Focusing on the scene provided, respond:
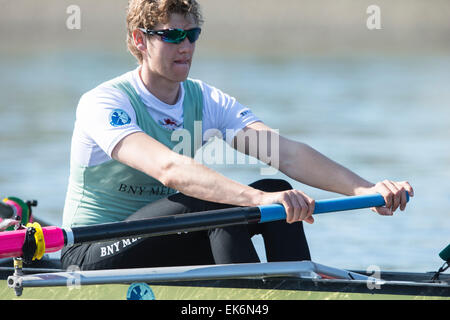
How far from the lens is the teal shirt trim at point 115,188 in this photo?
156 inches

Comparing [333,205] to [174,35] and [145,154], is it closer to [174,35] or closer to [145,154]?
[145,154]

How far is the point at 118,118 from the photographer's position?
3820 mm

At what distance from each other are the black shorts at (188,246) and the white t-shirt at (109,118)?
13.0 inches

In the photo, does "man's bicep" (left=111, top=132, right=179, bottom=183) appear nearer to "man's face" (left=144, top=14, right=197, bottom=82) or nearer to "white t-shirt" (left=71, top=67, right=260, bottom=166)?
"white t-shirt" (left=71, top=67, right=260, bottom=166)

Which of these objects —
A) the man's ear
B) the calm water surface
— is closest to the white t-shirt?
the man's ear

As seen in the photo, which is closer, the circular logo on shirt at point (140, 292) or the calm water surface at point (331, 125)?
the circular logo on shirt at point (140, 292)

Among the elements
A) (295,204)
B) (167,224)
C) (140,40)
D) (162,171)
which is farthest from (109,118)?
(295,204)

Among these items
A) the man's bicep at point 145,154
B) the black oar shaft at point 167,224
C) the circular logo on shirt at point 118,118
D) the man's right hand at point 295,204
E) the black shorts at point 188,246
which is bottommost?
the black shorts at point 188,246

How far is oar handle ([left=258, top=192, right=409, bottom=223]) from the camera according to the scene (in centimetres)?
349

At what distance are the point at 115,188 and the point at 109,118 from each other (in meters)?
0.34

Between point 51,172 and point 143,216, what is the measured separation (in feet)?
20.8

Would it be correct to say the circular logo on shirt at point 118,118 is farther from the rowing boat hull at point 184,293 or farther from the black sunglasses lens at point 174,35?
the rowing boat hull at point 184,293

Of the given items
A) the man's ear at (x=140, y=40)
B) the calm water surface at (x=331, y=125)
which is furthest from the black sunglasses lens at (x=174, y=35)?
the calm water surface at (x=331, y=125)

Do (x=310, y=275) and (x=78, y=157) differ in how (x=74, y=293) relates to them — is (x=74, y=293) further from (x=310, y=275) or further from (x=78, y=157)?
(x=310, y=275)
